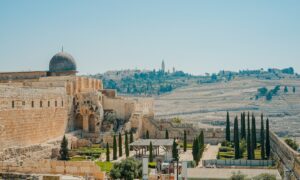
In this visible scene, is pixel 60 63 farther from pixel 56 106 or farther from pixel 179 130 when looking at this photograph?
pixel 179 130

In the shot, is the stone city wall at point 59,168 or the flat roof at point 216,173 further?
the flat roof at point 216,173

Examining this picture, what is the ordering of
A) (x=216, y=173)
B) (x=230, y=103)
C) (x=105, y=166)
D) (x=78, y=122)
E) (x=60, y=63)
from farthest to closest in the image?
(x=230, y=103)
(x=60, y=63)
(x=78, y=122)
(x=105, y=166)
(x=216, y=173)

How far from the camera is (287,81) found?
16150 centimetres

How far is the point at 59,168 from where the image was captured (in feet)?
82.3

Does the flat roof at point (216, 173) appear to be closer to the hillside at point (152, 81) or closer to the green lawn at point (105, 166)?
the green lawn at point (105, 166)

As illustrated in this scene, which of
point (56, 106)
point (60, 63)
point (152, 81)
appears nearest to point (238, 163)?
point (56, 106)

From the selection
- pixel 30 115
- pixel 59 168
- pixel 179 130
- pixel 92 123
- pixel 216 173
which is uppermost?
pixel 30 115

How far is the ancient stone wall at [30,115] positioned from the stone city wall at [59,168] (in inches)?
209

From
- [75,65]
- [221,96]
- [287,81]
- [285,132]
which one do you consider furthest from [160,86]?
[75,65]

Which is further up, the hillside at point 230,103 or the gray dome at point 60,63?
the gray dome at point 60,63

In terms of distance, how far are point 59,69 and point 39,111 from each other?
12.4 m

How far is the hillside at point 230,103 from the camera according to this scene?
94.4 m

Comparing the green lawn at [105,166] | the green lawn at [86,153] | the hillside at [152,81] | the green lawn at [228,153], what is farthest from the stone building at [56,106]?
the hillside at [152,81]

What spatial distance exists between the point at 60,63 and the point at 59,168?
986 inches
